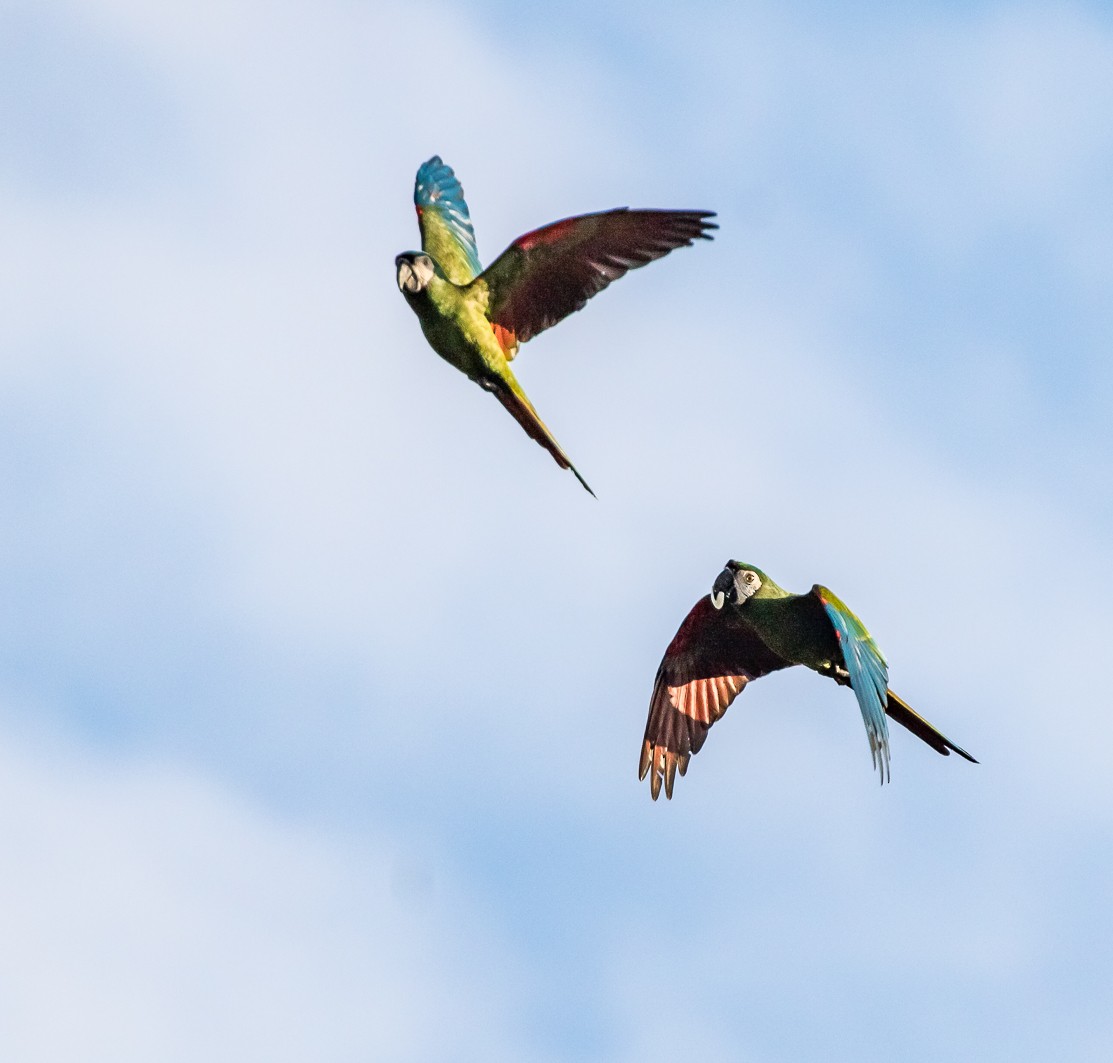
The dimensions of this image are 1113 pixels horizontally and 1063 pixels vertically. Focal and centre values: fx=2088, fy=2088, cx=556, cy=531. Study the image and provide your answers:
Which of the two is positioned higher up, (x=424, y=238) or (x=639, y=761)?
(x=424, y=238)

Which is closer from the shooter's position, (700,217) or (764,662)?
(700,217)

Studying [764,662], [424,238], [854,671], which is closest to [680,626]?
[764,662]

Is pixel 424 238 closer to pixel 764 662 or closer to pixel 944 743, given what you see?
pixel 764 662

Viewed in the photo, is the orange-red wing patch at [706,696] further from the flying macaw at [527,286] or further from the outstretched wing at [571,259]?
the outstretched wing at [571,259]

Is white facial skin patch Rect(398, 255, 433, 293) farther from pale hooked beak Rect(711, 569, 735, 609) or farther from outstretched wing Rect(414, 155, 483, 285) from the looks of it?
pale hooked beak Rect(711, 569, 735, 609)

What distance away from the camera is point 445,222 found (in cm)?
1681

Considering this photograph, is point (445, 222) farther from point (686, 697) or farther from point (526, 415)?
point (686, 697)

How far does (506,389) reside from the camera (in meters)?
15.0

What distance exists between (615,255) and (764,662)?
13.0 feet

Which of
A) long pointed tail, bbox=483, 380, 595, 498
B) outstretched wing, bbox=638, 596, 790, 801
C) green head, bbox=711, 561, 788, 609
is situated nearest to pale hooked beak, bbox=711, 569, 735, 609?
green head, bbox=711, 561, 788, 609

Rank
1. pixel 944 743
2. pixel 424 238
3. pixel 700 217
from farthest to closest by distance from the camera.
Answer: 1. pixel 424 238
2. pixel 944 743
3. pixel 700 217

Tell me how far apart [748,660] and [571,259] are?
156 inches

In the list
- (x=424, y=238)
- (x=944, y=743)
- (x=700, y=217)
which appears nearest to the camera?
(x=700, y=217)

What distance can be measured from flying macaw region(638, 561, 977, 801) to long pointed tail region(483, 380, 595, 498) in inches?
82.0
